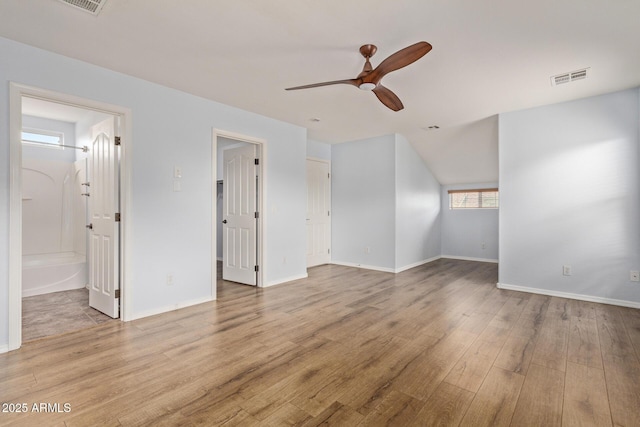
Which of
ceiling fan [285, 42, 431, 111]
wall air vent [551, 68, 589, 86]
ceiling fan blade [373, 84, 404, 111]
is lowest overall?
ceiling fan blade [373, 84, 404, 111]

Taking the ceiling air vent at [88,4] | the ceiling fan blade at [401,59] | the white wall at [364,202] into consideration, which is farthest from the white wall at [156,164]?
the white wall at [364,202]

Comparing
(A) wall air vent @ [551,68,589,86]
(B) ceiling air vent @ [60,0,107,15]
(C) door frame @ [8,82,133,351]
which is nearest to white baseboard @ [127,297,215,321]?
(C) door frame @ [8,82,133,351]

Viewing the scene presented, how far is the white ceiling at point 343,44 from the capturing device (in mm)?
2121

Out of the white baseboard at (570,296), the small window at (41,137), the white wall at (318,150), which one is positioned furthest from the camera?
the white wall at (318,150)

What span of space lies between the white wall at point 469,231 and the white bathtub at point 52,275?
23.5 feet

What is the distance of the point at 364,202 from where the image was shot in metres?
5.97

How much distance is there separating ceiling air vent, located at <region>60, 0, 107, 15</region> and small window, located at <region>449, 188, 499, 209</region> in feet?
23.3

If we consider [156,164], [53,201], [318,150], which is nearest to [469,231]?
[318,150]

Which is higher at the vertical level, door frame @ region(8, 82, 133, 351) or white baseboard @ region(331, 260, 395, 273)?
door frame @ region(8, 82, 133, 351)

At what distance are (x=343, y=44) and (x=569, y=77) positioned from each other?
251 cm

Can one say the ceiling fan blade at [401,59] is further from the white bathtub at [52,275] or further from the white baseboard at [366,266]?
the white bathtub at [52,275]

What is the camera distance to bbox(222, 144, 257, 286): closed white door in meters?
4.60

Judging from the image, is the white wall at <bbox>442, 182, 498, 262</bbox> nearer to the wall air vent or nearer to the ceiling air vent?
the wall air vent

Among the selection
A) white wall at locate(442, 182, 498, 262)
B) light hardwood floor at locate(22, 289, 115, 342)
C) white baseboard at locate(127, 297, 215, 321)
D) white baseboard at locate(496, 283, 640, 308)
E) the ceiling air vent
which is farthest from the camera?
white wall at locate(442, 182, 498, 262)
